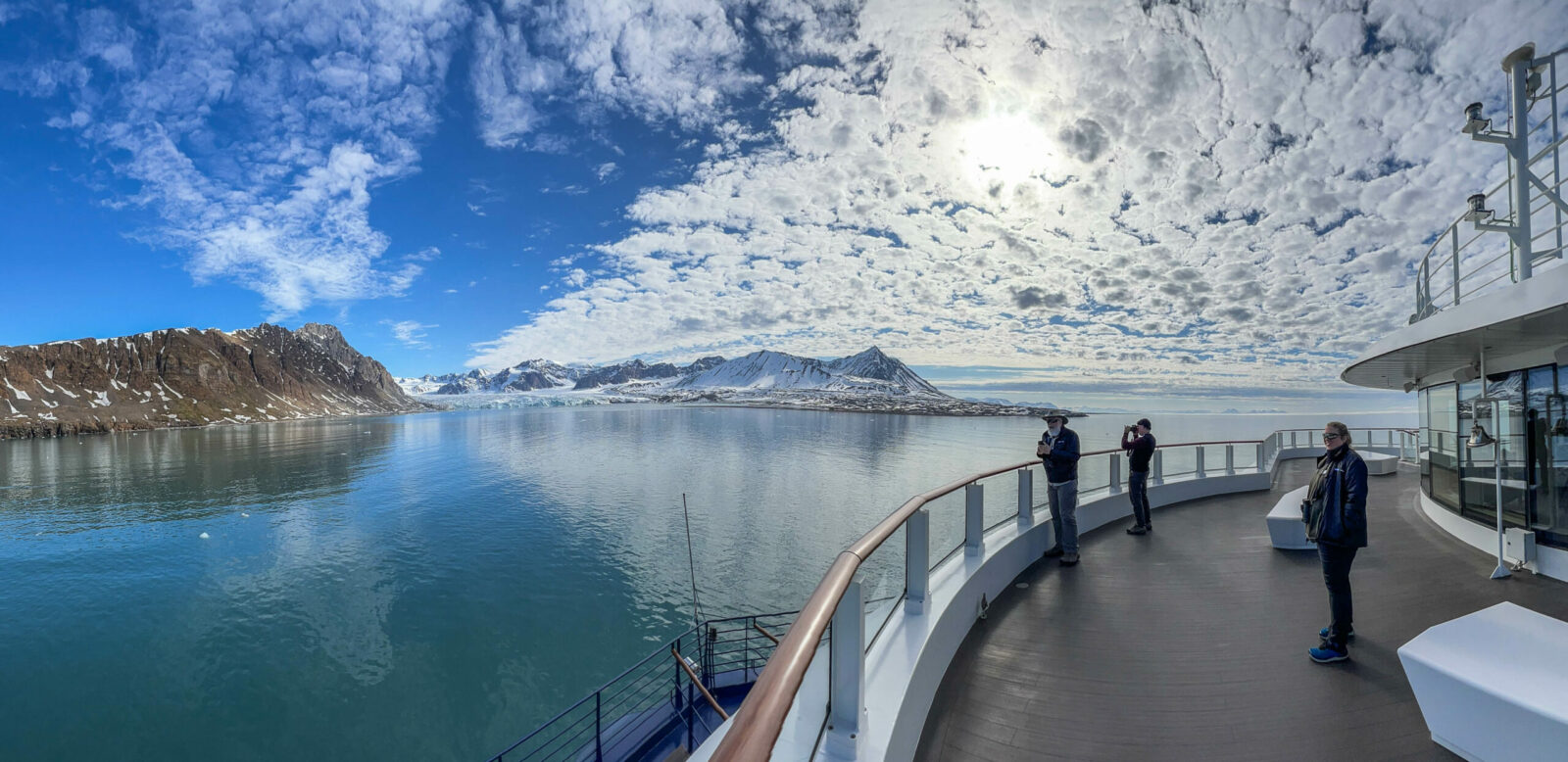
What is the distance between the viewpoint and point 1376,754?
2.68 m

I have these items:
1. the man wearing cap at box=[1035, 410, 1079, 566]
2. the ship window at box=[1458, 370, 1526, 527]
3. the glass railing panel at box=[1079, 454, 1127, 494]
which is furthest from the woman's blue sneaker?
the ship window at box=[1458, 370, 1526, 527]

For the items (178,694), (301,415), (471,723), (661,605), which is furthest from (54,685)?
(301,415)

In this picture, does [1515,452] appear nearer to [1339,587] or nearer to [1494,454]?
[1494,454]

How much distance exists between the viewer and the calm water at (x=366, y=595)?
38.3ft

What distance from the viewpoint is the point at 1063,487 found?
5.49 metres

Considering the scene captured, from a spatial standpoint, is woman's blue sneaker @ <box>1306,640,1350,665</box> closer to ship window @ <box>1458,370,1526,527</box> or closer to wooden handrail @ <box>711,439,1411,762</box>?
wooden handrail @ <box>711,439,1411,762</box>

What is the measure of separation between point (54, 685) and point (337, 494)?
24.9m

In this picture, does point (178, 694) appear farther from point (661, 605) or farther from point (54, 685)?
point (661, 605)

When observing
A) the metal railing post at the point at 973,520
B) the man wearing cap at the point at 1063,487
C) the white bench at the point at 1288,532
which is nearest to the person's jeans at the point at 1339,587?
the man wearing cap at the point at 1063,487

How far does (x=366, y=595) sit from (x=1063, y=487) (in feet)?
68.3

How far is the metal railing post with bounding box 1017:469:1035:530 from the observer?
18.1 ft

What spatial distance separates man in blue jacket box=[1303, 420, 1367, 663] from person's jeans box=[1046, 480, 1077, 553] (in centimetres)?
178

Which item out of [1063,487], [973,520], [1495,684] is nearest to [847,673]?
[973,520]

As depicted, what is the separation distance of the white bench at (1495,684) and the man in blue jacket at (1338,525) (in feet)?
2.56
